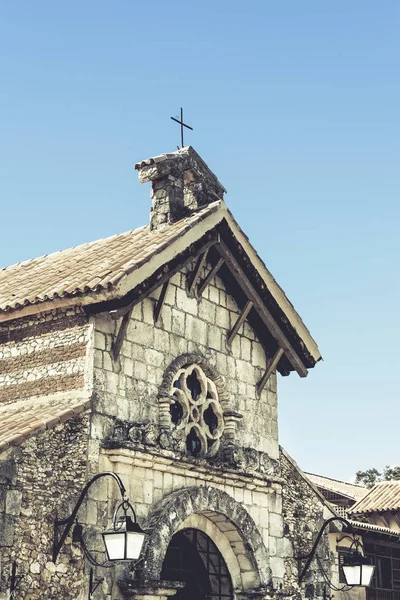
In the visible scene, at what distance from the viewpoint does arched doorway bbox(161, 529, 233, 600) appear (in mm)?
13656

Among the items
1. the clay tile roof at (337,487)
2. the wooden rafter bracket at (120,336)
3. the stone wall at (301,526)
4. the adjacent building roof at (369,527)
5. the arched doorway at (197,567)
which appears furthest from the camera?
the clay tile roof at (337,487)

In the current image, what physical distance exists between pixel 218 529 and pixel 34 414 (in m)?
3.72

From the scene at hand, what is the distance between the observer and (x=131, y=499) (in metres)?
12.4

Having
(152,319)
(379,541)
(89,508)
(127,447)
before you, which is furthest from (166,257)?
(379,541)

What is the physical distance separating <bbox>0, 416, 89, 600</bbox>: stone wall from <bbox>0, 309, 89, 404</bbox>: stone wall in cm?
93

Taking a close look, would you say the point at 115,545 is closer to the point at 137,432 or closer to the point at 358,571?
the point at 137,432

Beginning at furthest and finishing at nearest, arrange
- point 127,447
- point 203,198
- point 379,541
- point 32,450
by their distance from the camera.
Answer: point 379,541
point 203,198
point 127,447
point 32,450

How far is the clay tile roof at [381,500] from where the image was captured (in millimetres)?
23359

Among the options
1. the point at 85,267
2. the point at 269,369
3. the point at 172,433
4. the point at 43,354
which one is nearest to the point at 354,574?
the point at 172,433

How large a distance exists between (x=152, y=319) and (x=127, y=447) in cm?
212

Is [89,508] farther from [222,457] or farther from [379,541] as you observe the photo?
[379,541]

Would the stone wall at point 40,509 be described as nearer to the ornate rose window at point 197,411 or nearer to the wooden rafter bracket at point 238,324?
the ornate rose window at point 197,411

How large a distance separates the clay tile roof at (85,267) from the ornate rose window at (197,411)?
1.93m

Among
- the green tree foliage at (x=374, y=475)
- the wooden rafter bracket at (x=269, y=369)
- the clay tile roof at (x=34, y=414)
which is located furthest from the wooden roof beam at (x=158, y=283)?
the green tree foliage at (x=374, y=475)
